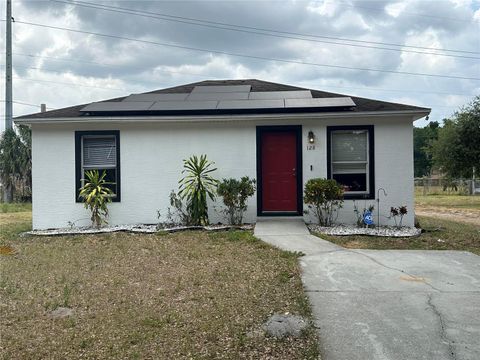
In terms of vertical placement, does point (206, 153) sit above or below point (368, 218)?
above

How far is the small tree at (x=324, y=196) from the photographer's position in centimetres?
933

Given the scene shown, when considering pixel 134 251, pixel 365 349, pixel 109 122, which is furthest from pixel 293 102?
pixel 365 349

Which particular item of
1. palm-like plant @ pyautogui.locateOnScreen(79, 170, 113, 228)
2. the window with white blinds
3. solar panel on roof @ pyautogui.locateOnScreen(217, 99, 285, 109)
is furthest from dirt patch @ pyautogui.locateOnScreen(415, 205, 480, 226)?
palm-like plant @ pyautogui.locateOnScreen(79, 170, 113, 228)

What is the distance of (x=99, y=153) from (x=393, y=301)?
811cm

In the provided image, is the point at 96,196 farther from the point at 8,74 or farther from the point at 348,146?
the point at 8,74

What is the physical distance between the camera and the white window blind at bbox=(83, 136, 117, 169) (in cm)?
1055

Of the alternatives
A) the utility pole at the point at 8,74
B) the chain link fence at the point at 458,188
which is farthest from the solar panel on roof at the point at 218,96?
the chain link fence at the point at 458,188

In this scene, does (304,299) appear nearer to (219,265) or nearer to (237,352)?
(237,352)

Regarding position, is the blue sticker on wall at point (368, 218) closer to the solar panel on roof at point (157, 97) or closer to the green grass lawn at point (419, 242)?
the green grass lawn at point (419, 242)

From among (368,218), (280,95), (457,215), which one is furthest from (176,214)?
(457,215)

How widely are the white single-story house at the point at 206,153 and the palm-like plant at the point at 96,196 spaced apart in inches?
10.2

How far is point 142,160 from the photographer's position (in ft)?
34.3

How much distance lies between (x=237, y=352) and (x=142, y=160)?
764 centimetres

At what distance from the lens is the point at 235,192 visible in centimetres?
965
